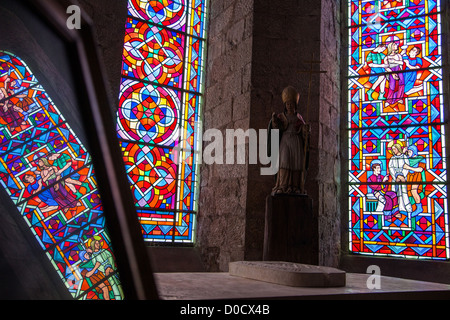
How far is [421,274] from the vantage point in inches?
169

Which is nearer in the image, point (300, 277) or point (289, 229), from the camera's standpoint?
point (300, 277)

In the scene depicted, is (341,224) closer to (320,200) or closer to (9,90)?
(320,200)

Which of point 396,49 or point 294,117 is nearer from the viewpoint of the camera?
point 294,117

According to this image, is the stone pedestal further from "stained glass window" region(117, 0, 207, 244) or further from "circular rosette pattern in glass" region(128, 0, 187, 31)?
"circular rosette pattern in glass" region(128, 0, 187, 31)

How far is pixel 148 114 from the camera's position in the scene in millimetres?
4871

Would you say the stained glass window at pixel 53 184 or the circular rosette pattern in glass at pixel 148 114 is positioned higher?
the circular rosette pattern in glass at pixel 148 114

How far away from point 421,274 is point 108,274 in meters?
4.48

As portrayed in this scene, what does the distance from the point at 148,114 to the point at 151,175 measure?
30.2 inches

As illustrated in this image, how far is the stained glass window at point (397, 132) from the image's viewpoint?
4.55 m

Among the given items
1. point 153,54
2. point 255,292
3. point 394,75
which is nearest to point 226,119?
point 153,54

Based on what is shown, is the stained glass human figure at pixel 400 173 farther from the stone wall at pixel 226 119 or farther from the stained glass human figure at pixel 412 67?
the stone wall at pixel 226 119

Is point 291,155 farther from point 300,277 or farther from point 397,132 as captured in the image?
point 300,277

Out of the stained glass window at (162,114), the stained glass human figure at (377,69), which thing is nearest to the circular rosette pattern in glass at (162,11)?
the stained glass window at (162,114)
